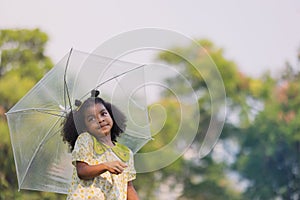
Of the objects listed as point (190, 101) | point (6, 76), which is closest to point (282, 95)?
point (6, 76)

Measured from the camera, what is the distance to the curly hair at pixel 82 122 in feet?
11.5

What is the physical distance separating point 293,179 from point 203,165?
155 centimetres

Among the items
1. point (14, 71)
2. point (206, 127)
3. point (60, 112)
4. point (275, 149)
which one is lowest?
point (60, 112)

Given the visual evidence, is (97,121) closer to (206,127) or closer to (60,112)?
(60,112)

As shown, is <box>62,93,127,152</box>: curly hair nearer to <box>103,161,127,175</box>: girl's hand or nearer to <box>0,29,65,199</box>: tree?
<box>103,161,127,175</box>: girl's hand

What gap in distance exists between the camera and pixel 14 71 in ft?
43.5

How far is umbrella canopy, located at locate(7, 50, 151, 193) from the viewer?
144 inches

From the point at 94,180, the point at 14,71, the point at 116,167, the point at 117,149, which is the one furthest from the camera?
the point at 14,71

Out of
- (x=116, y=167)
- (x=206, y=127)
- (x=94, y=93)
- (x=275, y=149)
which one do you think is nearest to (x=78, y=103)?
(x=94, y=93)

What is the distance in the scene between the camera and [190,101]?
4191 mm

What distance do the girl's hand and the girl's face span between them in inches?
10.1

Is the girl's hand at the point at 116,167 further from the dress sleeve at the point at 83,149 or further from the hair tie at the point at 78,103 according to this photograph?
the hair tie at the point at 78,103

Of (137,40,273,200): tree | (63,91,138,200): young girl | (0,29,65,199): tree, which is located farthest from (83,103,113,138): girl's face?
(137,40,273,200): tree

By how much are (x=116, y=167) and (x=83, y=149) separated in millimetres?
249
